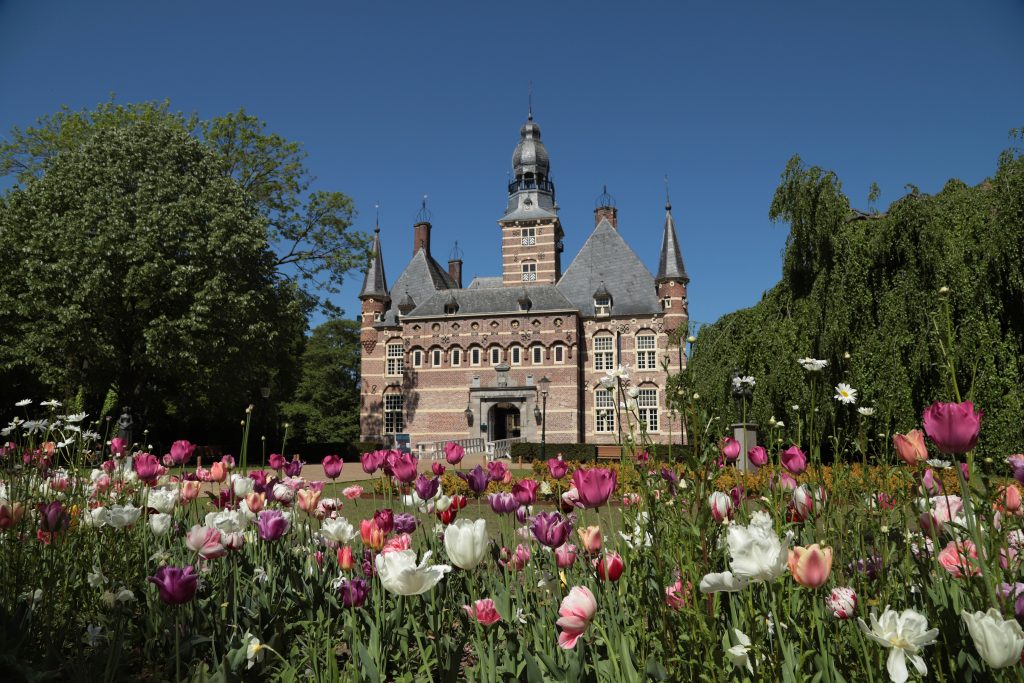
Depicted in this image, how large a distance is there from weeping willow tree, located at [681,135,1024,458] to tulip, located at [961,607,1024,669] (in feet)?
23.8

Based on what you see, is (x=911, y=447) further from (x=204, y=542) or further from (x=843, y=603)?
(x=204, y=542)

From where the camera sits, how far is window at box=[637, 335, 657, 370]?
29.8 meters

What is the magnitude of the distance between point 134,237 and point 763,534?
1695cm

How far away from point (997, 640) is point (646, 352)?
29501 mm

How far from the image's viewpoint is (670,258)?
3011 cm

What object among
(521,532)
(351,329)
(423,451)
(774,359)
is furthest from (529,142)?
(521,532)

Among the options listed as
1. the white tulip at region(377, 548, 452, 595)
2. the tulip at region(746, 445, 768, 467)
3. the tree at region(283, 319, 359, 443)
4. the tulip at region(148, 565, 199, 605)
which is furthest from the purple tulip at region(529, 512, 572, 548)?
the tree at region(283, 319, 359, 443)

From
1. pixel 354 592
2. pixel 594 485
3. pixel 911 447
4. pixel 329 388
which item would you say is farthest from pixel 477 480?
pixel 329 388

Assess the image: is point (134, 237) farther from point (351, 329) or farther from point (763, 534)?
point (351, 329)

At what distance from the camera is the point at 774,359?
1083 centimetres

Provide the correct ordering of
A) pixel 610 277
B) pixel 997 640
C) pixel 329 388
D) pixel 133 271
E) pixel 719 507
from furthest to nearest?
pixel 329 388 < pixel 610 277 < pixel 133 271 < pixel 719 507 < pixel 997 640

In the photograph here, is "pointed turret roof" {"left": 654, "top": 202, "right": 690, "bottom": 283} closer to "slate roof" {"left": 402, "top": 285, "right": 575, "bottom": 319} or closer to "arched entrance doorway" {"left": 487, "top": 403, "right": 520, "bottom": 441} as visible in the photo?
"slate roof" {"left": 402, "top": 285, "right": 575, "bottom": 319}

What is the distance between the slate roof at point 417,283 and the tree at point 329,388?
5.50 m

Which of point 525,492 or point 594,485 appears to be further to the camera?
point 525,492
